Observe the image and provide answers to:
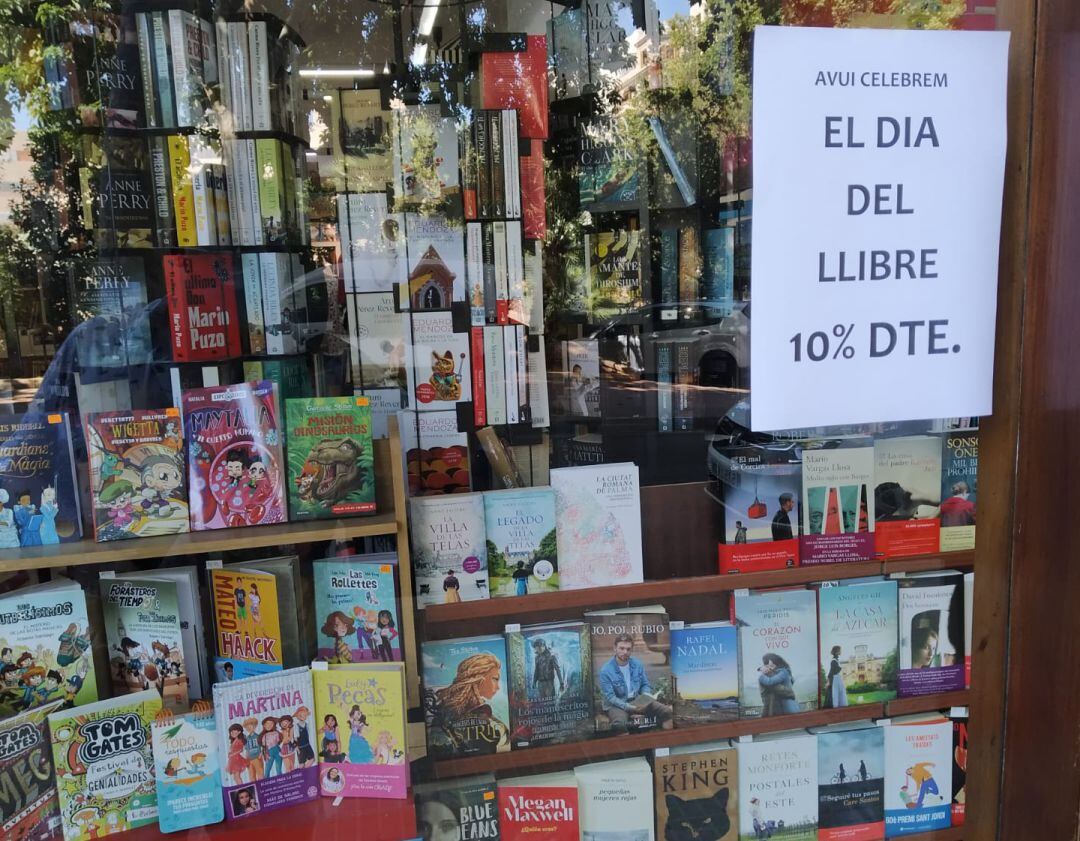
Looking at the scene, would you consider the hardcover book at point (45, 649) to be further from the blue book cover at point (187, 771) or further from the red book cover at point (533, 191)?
the red book cover at point (533, 191)

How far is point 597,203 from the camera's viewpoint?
8.52ft

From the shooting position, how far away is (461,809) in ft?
5.60

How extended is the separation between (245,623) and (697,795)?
1087mm

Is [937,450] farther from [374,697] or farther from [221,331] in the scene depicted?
[221,331]

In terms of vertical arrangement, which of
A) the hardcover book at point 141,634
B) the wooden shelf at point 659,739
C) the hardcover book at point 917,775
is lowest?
the hardcover book at point 917,775

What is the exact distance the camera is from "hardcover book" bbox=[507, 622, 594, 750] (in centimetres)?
178

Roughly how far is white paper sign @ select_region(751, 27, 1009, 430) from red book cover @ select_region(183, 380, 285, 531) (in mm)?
933

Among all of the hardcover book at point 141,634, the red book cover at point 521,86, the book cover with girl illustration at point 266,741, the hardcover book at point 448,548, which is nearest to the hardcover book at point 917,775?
the hardcover book at point 448,548

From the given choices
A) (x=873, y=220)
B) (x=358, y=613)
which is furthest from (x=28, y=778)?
(x=873, y=220)

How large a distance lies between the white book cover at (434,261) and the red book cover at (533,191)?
0.68 ft

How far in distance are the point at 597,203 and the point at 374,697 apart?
5.73ft

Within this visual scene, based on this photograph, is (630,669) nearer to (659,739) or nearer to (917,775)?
(659,739)

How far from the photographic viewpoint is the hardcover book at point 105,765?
1.40m

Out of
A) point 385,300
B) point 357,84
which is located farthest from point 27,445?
point 357,84
